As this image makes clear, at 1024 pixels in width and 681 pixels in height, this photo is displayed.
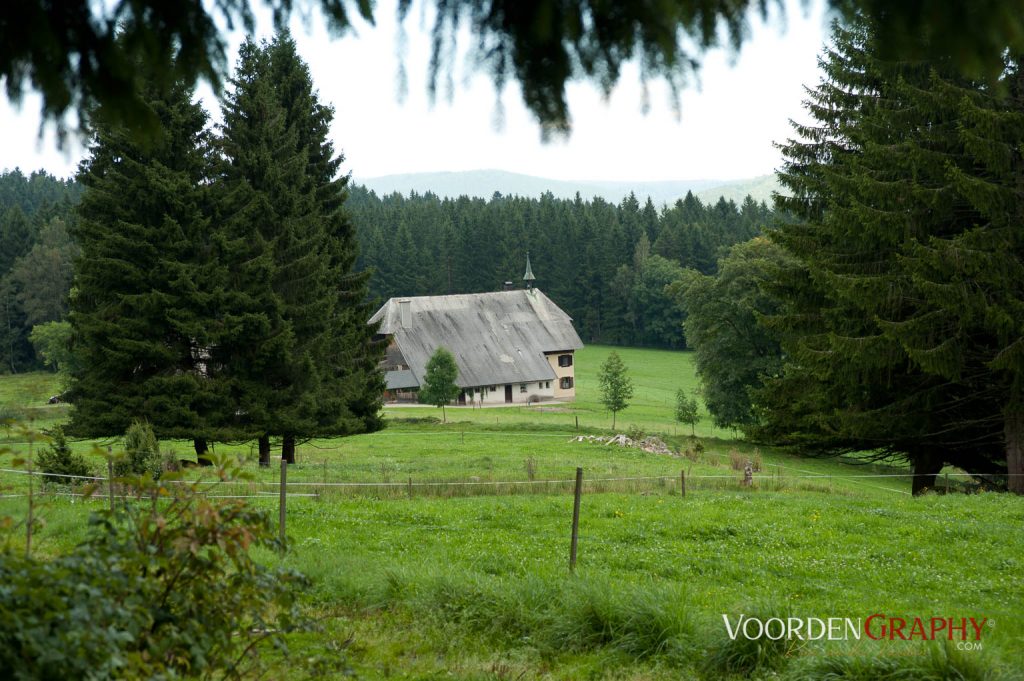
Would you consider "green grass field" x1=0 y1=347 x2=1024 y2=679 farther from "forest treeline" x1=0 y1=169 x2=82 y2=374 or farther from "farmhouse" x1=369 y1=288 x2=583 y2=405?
"forest treeline" x1=0 y1=169 x2=82 y2=374

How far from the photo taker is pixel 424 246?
9956cm

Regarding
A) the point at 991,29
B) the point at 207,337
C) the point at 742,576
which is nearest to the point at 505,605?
the point at 742,576

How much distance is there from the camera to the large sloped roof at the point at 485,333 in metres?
63.8

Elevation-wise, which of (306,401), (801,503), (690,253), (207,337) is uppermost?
(690,253)

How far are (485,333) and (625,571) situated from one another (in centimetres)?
5668

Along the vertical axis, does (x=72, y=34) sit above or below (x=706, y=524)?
above

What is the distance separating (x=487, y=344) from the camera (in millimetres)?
66250

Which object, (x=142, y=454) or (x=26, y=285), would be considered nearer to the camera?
(x=142, y=454)

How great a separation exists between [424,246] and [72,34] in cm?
9703

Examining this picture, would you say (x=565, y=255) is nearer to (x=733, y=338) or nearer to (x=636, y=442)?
(x=733, y=338)

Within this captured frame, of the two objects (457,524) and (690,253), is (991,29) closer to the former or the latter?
(457,524)

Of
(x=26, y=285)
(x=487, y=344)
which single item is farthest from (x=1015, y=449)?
(x=26, y=285)

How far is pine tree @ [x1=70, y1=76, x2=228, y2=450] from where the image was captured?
2253 cm

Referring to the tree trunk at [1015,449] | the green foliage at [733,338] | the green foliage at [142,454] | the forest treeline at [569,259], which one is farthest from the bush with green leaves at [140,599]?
the forest treeline at [569,259]
